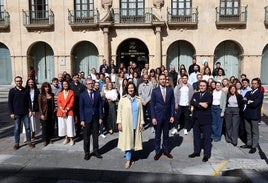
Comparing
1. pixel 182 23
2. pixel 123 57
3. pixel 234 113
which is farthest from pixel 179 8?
pixel 234 113

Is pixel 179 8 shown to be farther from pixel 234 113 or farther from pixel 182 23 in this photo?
pixel 234 113

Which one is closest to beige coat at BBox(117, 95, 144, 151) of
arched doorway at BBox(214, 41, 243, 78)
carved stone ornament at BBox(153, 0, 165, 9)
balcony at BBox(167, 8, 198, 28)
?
balcony at BBox(167, 8, 198, 28)

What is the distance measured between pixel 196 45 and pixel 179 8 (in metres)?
3.09

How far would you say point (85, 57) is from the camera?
21875mm

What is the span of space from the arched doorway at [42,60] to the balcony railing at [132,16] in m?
6.29

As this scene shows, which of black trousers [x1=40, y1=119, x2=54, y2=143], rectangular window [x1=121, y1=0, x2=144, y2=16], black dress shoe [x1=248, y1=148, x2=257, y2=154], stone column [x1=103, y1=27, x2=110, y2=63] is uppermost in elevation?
rectangular window [x1=121, y1=0, x2=144, y2=16]

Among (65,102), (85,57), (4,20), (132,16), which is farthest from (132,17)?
(65,102)

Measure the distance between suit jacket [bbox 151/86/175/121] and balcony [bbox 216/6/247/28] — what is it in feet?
48.6

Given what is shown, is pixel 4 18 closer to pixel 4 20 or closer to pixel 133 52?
pixel 4 20

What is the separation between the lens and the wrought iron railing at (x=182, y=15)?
19.8m

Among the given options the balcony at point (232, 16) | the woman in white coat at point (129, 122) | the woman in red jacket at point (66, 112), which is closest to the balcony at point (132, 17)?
the balcony at point (232, 16)

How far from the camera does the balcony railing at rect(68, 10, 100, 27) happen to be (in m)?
20.1

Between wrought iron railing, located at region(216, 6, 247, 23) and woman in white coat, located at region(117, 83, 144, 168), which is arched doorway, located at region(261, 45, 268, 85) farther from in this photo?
woman in white coat, located at region(117, 83, 144, 168)

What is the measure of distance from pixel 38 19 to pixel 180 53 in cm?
1148
